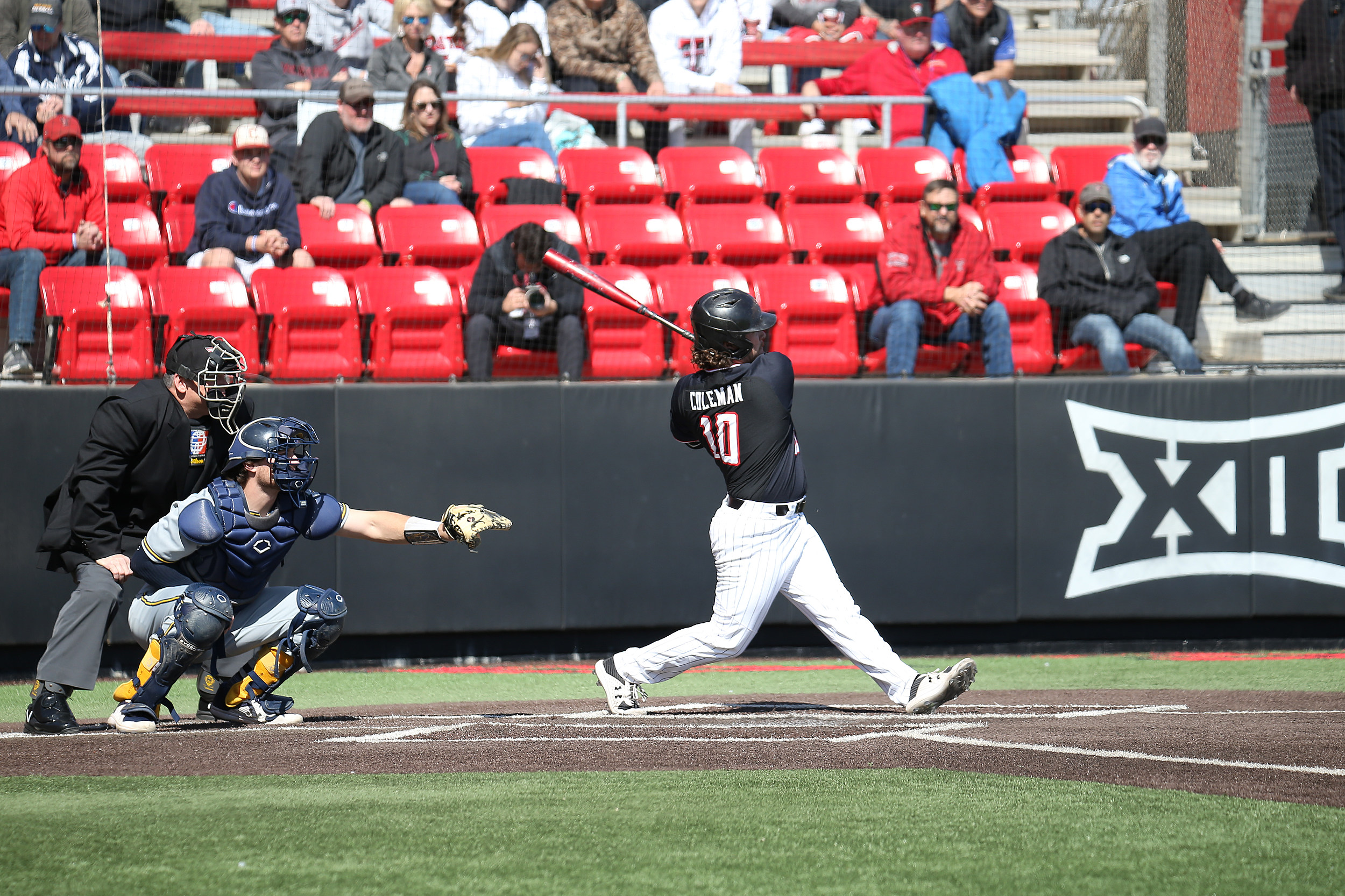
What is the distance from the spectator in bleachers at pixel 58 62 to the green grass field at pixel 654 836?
21.7 ft

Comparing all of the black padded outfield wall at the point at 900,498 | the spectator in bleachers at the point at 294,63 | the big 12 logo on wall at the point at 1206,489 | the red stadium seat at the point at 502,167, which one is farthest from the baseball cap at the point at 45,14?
the big 12 logo on wall at the point at 1206,489

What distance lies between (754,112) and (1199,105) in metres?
3.71

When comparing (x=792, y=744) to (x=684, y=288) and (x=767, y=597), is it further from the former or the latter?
(x=684, y=288)

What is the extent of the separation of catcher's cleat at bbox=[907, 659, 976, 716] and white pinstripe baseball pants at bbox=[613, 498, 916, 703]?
0.05 metres

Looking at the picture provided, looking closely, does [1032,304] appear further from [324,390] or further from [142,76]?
[142,76]

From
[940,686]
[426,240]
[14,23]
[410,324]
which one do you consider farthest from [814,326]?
[14,23]

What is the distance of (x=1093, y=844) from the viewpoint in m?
3.74

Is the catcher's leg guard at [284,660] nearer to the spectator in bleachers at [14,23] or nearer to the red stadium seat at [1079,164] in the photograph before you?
the spectator in bleachers at [14,23]

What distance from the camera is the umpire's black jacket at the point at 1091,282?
960 centimetres

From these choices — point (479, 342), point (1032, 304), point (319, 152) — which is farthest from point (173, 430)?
point (1032, 304)

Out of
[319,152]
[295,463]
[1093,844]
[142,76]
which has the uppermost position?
[142,76]

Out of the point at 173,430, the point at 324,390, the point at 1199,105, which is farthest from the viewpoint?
the point at 1199,105

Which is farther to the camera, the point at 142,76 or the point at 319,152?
the point at 142,76

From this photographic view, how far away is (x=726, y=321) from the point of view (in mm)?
6148
